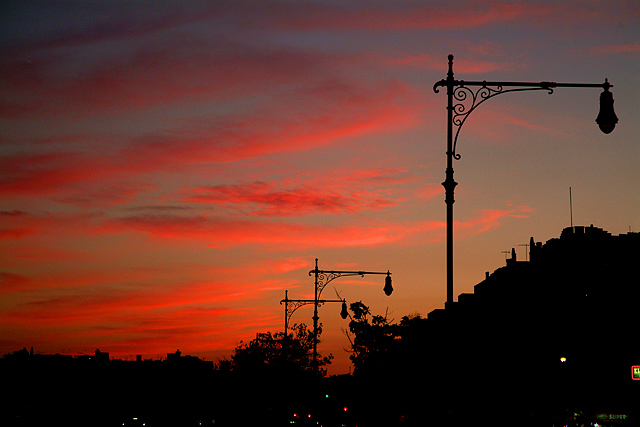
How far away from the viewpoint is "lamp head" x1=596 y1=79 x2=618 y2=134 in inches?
728

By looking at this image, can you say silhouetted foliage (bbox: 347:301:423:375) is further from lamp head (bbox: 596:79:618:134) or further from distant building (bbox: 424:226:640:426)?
lamp head (bbox: 596:79:618:134)

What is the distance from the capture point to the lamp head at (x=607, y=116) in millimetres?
18500

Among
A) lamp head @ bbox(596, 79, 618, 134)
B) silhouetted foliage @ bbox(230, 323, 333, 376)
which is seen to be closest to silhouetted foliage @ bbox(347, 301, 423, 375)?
silhouetted foliage @ bbox(230, 323, 333, 376)

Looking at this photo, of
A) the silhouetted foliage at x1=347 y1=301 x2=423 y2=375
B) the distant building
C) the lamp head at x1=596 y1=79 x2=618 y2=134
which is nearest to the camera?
the lamp head at x1=596 y1=79 x2=618 y2=134

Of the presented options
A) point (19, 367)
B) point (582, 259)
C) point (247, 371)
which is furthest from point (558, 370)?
point (19, 367)

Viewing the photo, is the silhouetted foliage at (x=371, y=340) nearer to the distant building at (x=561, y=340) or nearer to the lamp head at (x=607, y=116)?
the distant building at (x=561, y=340)

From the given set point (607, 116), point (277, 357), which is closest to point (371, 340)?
point (277, 357)

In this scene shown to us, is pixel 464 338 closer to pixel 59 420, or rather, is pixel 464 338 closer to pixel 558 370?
pixel 558 370

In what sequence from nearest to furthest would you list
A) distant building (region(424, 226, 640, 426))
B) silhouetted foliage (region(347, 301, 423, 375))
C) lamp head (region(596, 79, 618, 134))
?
lamp head (region(596, 79, 618, 134)) → distant building (region(424, 226, 640, 426)) → silhouetted foliage (region(347, 301, 423, 375))

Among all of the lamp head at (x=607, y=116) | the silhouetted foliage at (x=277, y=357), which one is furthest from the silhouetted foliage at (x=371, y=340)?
the lamp head at (x=607, y=116)

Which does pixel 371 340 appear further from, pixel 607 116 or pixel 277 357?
pixel 607 116

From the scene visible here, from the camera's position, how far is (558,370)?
47.7 m

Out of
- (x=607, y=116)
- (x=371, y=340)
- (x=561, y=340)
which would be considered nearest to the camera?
(x=607, y=116)

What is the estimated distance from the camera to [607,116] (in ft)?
61.0
